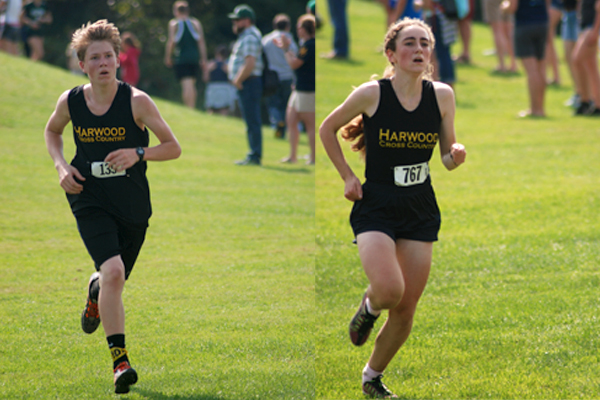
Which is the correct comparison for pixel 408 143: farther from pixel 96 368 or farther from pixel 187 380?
pixel 96 368

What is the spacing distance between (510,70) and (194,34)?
7.59m

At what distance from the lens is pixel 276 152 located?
540 inches

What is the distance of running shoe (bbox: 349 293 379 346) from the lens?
439 cm

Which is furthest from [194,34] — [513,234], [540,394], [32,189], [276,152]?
[540,394]

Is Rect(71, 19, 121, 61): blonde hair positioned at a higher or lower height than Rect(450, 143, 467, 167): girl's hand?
higher

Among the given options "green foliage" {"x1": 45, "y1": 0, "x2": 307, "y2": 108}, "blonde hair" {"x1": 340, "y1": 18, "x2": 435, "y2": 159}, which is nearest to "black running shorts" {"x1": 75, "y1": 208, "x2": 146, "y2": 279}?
"blonde hair" {"x1": 340, "y1": 18, "x2": 435, "y2": 159}

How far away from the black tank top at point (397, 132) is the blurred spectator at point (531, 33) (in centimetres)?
892

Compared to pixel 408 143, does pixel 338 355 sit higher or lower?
lower

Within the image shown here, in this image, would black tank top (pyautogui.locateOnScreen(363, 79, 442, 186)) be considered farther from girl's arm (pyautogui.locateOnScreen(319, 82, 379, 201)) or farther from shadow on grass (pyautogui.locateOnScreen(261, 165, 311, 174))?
shadow on grass (pyautogui.locateOnScreen(261, 165, 311, 174))

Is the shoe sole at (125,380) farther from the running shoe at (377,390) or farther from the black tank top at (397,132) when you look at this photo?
the black tank top at (397,132)

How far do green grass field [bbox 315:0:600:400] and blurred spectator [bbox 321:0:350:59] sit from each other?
5.34 metres

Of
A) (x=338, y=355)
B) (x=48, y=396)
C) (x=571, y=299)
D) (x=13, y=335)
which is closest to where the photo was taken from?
(x=48, y=396)

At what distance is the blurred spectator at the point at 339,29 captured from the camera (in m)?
16.1

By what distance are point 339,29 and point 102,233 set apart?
13217 mm
